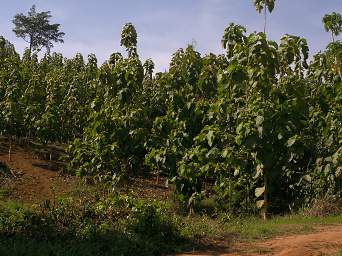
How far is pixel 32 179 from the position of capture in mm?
12836

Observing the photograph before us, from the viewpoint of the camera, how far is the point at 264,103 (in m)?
9.75

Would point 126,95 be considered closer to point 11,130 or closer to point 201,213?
point 201,213

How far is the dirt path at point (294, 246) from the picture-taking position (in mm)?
7043

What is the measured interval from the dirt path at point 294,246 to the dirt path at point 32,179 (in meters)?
4.48

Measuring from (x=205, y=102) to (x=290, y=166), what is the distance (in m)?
2.54

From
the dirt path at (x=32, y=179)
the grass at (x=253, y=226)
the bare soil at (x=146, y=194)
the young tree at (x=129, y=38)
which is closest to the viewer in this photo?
the bare soil at (x=146, y=194)

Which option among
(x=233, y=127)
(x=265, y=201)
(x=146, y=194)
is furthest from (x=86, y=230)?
(x=146, y=194)

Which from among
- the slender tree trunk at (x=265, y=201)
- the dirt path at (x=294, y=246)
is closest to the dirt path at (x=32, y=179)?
the slender tree trunk at (x=265, y=201)

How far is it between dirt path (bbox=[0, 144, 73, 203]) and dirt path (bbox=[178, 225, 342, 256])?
4.48 metres

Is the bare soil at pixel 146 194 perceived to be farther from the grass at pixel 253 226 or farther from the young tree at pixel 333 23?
the young tree at pixel 333 23

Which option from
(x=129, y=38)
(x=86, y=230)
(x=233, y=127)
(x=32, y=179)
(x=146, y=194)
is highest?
(x=129, y=38)

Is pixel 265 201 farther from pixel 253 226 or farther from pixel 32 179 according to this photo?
pixel 32 179

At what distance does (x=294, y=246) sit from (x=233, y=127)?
3.83 m

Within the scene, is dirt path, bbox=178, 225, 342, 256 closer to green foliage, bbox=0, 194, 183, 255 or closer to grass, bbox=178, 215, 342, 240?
grass, bbox=178, 215, 342, 240
